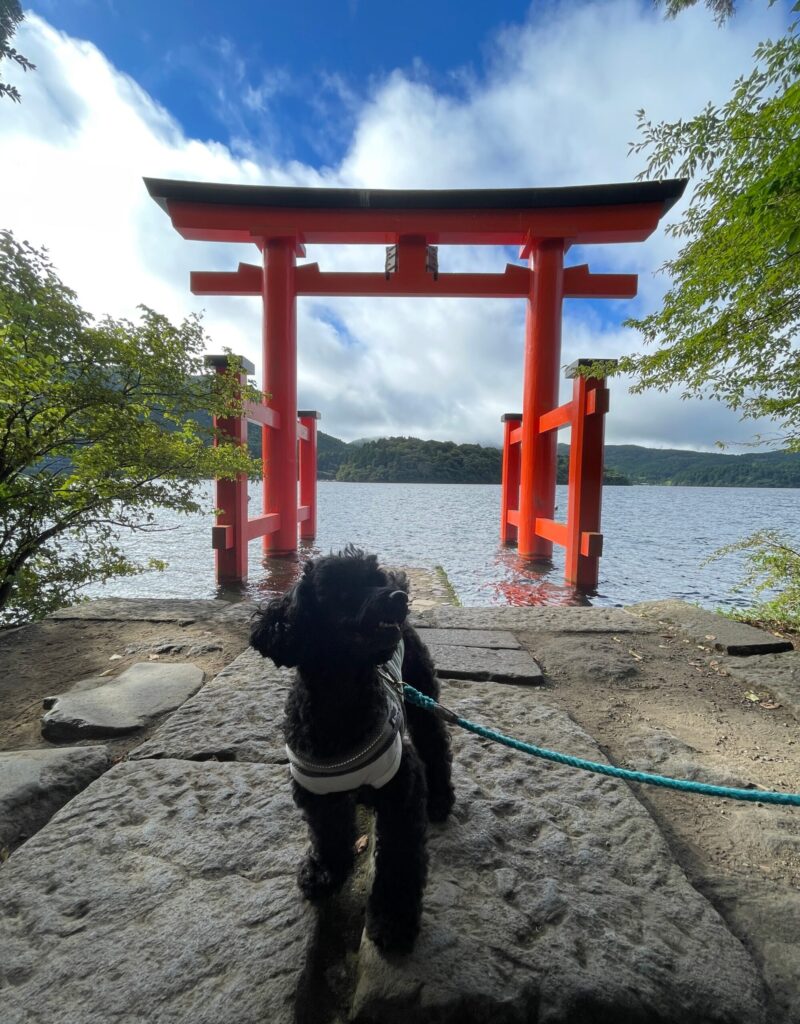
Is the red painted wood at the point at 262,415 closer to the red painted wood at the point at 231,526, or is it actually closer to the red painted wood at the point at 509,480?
the red painted wood at the point at 231,526

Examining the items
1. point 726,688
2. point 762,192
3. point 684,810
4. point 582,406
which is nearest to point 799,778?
point 684,810

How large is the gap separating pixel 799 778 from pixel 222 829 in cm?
204

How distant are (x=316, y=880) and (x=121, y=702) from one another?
1.37m

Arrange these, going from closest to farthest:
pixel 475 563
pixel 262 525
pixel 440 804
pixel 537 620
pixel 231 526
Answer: pixel 440 804, pixel 537 620, pixel 231 526, pixel 262 525, pixel 475 563

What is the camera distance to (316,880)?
3.90 ft

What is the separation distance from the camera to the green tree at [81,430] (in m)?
3.30

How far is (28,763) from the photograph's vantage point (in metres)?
1.60

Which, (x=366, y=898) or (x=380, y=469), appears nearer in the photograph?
(x=366, y=898)

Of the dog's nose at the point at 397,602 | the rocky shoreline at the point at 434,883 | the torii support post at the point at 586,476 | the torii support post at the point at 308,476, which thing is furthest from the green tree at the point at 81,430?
the torii support post at the point at 308,476

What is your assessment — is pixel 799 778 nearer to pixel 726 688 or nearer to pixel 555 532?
pixel 726 688

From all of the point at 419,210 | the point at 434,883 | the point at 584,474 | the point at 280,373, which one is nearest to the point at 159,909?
the point at 434,883

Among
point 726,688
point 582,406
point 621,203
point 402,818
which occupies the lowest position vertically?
point 726,688

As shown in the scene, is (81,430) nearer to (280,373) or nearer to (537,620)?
(537,620)

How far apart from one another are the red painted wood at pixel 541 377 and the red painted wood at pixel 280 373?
4299 mm
